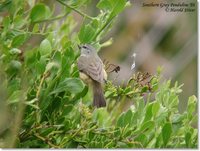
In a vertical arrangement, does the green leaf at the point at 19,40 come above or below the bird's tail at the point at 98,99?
above

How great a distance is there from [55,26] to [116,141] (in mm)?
356

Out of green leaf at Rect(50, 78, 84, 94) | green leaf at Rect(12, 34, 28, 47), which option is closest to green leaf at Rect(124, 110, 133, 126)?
green leaf at Rect(50, 78, 84, 94)

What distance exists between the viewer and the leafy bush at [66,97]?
45.3 inches

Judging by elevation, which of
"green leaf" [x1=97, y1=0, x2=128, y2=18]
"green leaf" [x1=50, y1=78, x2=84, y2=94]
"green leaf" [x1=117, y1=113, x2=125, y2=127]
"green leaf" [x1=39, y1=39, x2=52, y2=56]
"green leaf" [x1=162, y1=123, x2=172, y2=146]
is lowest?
"green leaf" [x1=162, y1=123, x2=172, y2=146]

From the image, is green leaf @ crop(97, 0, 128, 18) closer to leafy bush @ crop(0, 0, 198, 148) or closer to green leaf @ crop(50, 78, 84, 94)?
leafy bush @ crop(0, 0, 198, 148)

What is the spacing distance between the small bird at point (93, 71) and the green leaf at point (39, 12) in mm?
129

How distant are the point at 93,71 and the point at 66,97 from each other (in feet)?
0.96

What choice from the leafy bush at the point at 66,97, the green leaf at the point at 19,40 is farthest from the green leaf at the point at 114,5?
the green leaf at the point at 19,40

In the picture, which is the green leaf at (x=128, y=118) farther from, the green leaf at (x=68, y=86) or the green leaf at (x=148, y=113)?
the green leaf at (x=68, y=86)

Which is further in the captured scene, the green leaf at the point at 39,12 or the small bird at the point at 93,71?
the small bird at the point at 93,71

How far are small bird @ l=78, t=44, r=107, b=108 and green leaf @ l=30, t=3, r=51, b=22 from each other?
0.13m

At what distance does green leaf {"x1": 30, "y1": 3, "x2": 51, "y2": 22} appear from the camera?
116 centimetres

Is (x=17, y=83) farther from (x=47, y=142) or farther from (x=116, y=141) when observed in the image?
(x=116, y=141)

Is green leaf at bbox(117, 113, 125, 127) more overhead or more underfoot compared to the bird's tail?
more underfoot
